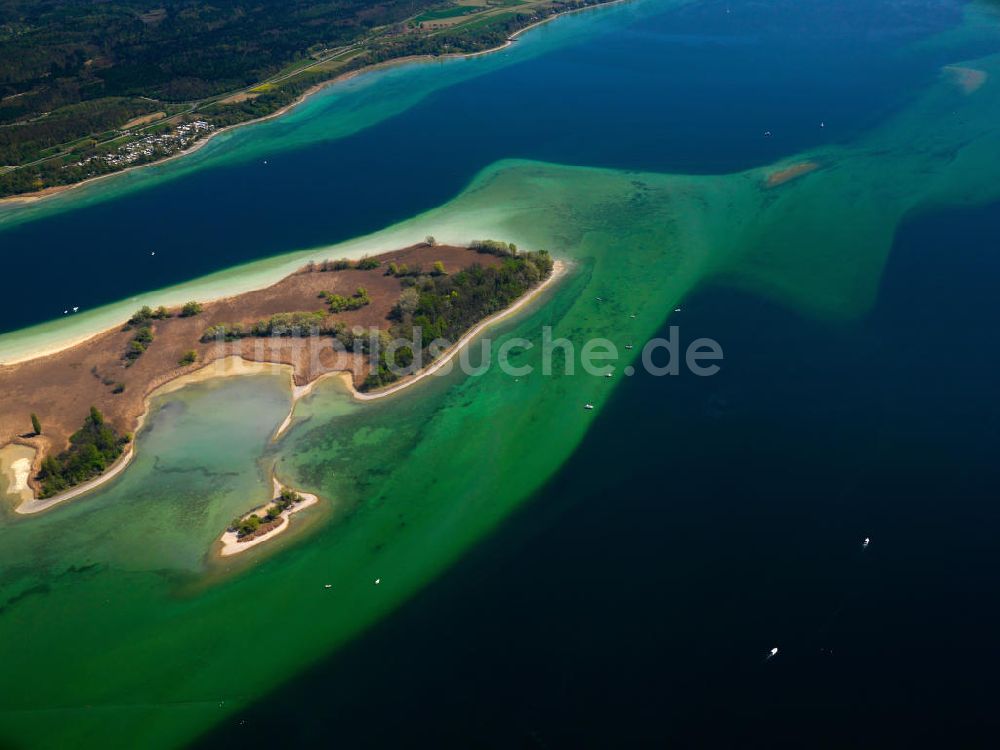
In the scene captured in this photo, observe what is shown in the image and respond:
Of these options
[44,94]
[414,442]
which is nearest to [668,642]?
[414,442]

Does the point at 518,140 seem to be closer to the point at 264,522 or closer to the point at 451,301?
the point at 451,301

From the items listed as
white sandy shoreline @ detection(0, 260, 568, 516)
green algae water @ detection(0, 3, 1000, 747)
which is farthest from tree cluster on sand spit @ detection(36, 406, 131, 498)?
green algae water @ detection(0, 3, 1000, 747)

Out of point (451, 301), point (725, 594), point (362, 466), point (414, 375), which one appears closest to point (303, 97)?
point (451, 301)

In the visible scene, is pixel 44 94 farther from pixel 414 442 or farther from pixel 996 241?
pixel 996 241

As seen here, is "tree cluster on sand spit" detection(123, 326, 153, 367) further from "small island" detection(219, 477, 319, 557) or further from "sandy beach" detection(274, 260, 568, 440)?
"small island" detection(219, 477, 319, 557)

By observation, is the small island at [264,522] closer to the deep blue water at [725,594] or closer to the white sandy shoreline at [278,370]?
the white sandy shoreline at [278,370]

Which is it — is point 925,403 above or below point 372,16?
below
